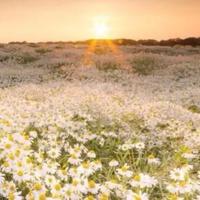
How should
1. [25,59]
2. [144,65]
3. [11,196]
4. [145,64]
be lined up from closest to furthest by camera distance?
[11,196] → [144,65] → [145,64] → [25,59]

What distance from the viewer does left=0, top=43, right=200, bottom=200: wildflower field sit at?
6.38 meters

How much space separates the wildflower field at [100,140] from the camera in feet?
20.9

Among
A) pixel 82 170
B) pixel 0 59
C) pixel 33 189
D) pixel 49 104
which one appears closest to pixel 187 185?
pixel 82 170

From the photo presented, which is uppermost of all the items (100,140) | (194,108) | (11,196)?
(11,196)

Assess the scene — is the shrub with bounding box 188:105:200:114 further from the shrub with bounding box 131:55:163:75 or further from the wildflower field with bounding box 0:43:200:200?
the shrub with bounding box 131:55:163:75

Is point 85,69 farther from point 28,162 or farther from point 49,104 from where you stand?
point 28,162

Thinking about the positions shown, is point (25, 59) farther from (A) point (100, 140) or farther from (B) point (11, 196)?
(B) point (11, 196)

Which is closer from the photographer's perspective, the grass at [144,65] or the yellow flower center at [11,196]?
the yellow flower center at [11,196]

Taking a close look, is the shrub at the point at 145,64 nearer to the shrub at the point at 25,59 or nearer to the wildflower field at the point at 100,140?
the wildflower field at the point at 100,140

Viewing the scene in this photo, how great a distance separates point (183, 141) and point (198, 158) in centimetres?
48

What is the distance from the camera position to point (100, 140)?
10.9 metres

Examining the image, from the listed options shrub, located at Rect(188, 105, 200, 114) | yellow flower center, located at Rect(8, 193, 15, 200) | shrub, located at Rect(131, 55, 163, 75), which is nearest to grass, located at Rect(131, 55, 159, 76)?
shrub, located at Rect(131, 55, 163, 75)

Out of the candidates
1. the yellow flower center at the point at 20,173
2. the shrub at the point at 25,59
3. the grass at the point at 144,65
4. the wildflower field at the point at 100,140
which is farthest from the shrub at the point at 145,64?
the yellow flower center at the point at 20,173

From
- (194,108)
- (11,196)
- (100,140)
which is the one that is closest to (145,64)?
(194,108)
